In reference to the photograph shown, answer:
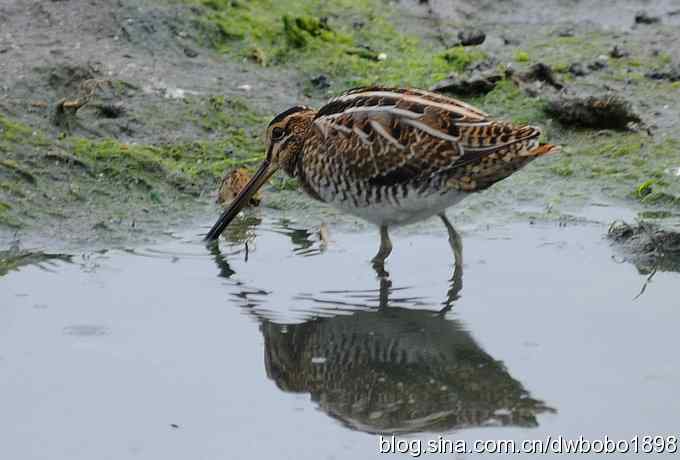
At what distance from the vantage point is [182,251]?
22.1 ft

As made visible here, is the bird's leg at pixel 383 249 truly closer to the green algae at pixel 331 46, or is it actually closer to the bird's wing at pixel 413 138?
the bird's wing at pixel 413 138

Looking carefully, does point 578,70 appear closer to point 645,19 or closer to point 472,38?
point 472,38

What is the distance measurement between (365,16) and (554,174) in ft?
8.66

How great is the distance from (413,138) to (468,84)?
8.31ft

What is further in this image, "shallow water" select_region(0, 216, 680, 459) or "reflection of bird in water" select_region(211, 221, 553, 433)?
"reflection of bird in water" select_region(211, 221, 553, 433)

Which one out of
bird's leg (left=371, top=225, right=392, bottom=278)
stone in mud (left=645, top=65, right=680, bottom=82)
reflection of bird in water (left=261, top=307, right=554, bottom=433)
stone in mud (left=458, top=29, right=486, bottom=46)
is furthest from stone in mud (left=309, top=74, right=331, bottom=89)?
reflection of bird in water (left=261, top=307, right=554, bottom=433)

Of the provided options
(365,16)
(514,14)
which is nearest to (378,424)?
(365,16)

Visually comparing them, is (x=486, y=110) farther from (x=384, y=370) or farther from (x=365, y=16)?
(x=384, y=370)

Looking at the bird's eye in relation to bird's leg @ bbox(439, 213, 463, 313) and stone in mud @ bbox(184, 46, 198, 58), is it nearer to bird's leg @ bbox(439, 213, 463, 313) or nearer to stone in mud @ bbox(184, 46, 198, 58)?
bird's leg @ bbox(439, 213, 463, 313)

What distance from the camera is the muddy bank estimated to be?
7.39 meters

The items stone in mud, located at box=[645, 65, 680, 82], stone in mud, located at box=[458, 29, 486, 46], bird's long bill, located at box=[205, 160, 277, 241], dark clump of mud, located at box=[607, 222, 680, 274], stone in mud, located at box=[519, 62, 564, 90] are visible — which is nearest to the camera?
dark clump of mud, located at box=[607, 222, 680, 274]

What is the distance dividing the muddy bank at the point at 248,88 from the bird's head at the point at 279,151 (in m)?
0.43

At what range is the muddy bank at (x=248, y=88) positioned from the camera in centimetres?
739

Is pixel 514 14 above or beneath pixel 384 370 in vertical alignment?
above
